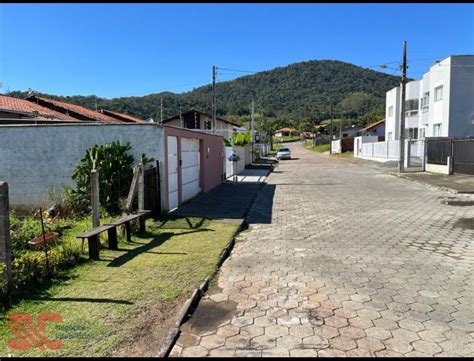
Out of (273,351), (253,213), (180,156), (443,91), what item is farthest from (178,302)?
(443,91)

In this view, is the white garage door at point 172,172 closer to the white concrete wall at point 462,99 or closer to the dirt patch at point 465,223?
the dirt patch at point 465,223

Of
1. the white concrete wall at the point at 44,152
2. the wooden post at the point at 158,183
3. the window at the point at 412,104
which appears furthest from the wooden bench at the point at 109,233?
the window at the point at 412,104

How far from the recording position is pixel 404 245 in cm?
765

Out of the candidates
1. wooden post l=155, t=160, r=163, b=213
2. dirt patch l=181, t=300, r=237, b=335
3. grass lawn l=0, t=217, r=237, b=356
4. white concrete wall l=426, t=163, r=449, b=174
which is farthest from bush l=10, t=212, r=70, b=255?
white concrete wall l=426, t=163, r=449, b=174

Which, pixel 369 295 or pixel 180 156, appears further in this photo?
pixel 180 156

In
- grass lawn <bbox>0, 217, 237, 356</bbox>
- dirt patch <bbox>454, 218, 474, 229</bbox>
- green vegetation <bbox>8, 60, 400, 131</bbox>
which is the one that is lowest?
dirt patch <bbox>454, 218, 474, 229</bbox>

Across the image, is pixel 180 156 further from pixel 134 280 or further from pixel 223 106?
pixel 223 106

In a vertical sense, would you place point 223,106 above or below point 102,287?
above

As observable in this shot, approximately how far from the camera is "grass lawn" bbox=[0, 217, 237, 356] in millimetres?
3779

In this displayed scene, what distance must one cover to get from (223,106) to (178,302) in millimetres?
98402

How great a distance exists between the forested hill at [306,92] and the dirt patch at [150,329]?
7880 cm

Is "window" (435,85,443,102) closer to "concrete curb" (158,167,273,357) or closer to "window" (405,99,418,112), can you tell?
"window" (405,99,418,112)

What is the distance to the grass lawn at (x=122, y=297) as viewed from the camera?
3779mm

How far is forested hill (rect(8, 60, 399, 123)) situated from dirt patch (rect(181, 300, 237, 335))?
7869 cm
